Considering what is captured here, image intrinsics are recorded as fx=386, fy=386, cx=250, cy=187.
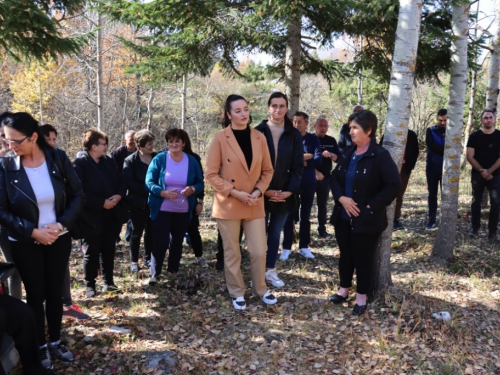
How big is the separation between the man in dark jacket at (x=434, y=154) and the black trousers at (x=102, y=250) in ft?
19.0

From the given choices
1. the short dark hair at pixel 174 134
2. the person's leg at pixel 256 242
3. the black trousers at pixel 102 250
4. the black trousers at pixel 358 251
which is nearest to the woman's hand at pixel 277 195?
the person's leg at pixel 256 242

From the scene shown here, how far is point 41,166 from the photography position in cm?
332

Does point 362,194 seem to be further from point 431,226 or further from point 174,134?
point 431,226

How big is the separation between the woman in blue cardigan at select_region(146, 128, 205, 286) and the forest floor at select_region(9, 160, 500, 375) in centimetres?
58

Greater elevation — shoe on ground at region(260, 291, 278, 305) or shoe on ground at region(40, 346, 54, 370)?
shoe on ground at region(260, 291, 278, 305)

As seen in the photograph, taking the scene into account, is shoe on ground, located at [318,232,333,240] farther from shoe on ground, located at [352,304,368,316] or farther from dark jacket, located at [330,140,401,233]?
dark jacket, located at [330,140,401,233]

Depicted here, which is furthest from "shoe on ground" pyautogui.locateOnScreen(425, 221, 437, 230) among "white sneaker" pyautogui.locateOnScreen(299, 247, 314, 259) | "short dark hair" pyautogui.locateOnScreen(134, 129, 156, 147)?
"short dark hair" pyautogui.locateOnScreen(134, 129, 156, 147)

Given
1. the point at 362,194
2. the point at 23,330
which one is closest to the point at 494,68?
the point at 362,194

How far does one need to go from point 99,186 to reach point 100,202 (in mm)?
207

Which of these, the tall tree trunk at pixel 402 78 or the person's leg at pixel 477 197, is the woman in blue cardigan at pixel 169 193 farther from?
the person's leg at pixel 477 197

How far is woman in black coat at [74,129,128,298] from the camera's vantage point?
15.0ft

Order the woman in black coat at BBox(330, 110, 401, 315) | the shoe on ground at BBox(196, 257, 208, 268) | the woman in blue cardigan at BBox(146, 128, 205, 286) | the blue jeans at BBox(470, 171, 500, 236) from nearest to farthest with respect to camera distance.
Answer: the woman in black coat at BBox(330, 110, 401, 315) < the woman in blue cardigan at BBox(146, 128, 205, 286) < the shoe on ground at BBox(196, 257, 208, 268) < the blue jeans at BBox(470, 171, 500, 236)

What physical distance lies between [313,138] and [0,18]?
16.1 feet

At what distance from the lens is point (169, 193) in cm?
494
